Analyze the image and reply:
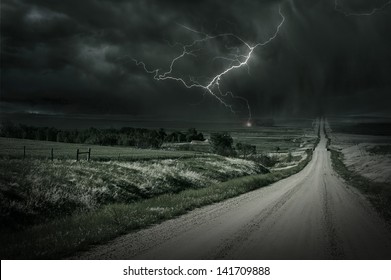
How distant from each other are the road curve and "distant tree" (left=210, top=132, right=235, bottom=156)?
275 feet

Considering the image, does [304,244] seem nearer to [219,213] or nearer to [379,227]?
[379,227]

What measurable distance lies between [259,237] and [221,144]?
9319 centimetres

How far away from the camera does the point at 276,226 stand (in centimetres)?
1212

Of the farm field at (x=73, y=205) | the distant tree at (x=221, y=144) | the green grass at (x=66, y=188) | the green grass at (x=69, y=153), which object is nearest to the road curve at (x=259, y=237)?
the farm field at (x=73, y=205)

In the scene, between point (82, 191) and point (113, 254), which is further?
point (82, 191)

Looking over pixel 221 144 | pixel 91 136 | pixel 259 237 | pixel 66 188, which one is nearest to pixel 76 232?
pixel 259 237

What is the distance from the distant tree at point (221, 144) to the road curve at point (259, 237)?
83.8 metres

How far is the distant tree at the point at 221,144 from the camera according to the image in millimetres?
99800

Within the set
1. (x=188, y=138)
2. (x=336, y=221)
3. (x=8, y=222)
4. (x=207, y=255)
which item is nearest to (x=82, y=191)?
(x=8, y=222)

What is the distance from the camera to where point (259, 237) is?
411 inches

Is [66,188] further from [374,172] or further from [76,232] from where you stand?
[374,172]

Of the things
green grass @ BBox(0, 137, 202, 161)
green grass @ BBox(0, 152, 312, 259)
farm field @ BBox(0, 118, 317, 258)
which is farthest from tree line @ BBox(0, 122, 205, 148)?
green grass @ BBox(0, 152, 312, 259)

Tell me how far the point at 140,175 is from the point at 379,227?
17.1 metres
